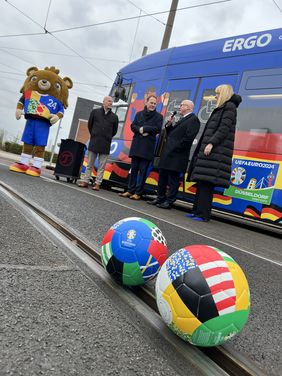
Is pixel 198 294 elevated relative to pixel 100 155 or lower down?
lower down

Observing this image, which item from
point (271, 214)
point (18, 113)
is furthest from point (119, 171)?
point (271, 214)

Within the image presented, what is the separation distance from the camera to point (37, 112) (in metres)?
7.33

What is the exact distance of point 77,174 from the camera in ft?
27.5

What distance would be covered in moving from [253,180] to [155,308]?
4267mm

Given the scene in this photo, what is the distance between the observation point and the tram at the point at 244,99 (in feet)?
18.1

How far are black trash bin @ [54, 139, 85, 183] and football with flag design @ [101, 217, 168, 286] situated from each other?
20.9ft

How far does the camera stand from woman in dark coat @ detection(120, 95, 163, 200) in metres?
6.69

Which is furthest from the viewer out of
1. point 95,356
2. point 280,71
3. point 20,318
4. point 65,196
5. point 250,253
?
point 280,71

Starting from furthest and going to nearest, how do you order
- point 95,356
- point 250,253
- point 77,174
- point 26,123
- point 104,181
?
1. point 104,181
2. point 77,174
3. point 26,123
4. point 250,253
5. point 95,356

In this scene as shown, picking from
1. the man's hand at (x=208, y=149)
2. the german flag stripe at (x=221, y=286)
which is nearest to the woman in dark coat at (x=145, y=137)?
the man's hand at (x=208, y=149)

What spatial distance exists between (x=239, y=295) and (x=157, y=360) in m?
0.42

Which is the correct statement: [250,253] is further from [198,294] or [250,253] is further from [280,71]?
[280,71]

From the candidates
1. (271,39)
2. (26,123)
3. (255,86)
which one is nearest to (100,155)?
(26,123)

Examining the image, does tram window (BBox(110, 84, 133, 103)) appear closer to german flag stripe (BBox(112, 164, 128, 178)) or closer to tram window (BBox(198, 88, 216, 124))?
german flag stripe (BBox(112, 164, 128, 178))
